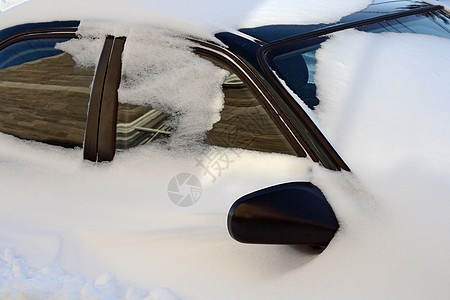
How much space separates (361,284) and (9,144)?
1.59 m

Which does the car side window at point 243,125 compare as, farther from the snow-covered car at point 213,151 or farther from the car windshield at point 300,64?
the car windshield at point 300,64

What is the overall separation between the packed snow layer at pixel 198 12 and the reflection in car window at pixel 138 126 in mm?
330

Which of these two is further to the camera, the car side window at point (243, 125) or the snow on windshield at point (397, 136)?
the car side window at point (243, 125)

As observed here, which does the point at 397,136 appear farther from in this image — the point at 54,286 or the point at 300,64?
the point at 54,286

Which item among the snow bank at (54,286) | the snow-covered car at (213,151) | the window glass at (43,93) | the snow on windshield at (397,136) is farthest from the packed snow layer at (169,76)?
the snow bank at (54,286)

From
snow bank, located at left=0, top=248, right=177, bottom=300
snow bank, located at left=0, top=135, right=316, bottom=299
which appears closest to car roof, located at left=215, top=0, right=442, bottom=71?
snow bank, located at left=0, top=135, right=316, bottom=299

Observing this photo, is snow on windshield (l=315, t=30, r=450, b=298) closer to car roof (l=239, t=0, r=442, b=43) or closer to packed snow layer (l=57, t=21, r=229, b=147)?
car roof (l=239, t=0, r=442, b=43)

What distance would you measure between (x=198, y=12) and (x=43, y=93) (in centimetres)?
76

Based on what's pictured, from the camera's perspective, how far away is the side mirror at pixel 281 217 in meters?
1.09

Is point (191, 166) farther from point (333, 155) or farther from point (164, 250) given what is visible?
point (333, 155)

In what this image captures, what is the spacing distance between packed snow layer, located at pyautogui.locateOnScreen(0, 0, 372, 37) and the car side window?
23cm

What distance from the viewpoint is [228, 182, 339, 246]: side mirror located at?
3.59ft

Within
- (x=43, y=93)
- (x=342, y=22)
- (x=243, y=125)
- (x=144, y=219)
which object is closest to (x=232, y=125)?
(x=243, y=125)

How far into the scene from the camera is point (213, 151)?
59.6 inches
